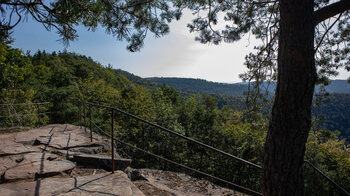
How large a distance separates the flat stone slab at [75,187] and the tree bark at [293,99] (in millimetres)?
1621

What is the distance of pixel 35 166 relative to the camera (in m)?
2.50

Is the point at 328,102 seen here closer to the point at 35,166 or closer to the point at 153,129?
the point at 35,166

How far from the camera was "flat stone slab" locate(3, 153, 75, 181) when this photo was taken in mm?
2268

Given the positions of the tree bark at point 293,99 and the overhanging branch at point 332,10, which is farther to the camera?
the overhanging branch at point 332,10

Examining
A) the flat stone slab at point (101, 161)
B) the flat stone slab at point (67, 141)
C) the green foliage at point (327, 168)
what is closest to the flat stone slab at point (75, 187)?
the flat stone slab at point (101, 161)

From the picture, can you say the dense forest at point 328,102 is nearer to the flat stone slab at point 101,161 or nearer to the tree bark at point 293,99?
the tree bark at point 293,99

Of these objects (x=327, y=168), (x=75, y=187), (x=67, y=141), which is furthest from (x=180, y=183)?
(x=327, y=168)

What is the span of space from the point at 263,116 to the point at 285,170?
9.12 feet

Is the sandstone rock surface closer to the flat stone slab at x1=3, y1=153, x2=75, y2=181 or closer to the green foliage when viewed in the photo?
the flat stone slab at x1=3, y1=153, x2=75, y2=181

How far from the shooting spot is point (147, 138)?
55.3 ft

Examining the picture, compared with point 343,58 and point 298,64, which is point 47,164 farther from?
point 343,58

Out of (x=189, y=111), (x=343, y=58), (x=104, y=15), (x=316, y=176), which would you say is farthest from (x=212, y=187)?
(x=189, y=111)

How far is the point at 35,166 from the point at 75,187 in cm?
98

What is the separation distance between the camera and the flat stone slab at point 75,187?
1875 mm
